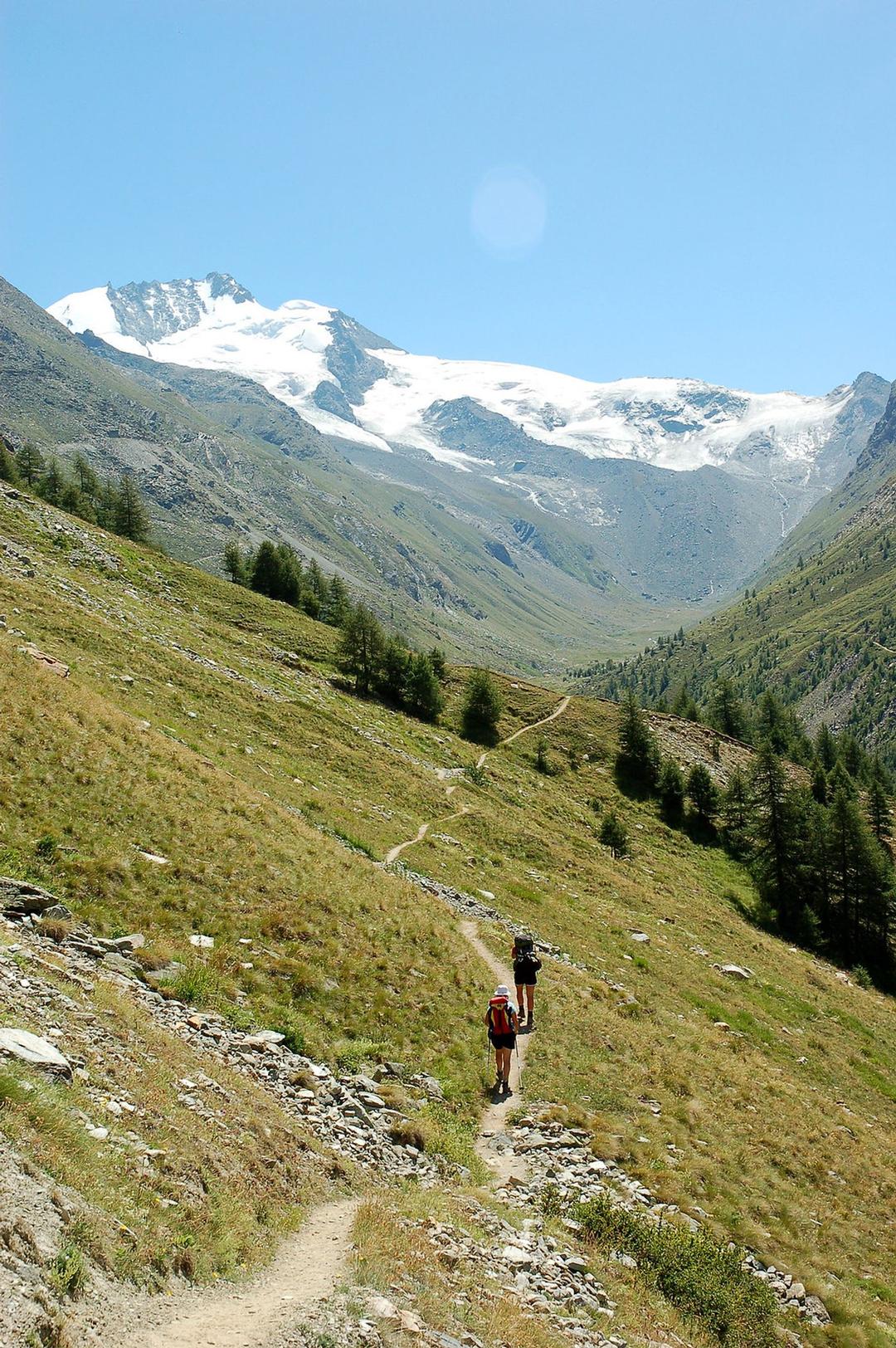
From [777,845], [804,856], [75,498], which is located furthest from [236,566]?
[804,856]

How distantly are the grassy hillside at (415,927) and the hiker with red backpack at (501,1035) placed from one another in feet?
2.18

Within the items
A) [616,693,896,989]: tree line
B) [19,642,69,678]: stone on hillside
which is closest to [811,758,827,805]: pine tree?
[616,693,896,989]: tree line

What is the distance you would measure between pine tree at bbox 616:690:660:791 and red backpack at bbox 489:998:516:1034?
6173 centimetres

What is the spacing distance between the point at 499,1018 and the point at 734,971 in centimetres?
2795

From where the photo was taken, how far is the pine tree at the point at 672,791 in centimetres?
7494

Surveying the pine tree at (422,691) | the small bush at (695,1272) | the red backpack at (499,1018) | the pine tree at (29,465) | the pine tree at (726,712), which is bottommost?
the small bush at (695,1272)

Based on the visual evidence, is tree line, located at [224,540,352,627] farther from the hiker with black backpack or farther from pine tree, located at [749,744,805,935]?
the hiker with black backpack

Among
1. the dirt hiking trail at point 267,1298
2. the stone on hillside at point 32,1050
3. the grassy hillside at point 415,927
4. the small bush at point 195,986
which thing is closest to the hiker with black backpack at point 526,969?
the grassy hillside at point 415,927

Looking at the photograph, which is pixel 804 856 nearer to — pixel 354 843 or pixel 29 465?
pixel 354 843

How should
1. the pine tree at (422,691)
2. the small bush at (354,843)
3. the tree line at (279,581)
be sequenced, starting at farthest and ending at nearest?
the tree line at (279,581)
the pine tree at (422,691)
the small bush at (354,843)

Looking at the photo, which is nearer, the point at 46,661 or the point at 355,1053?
the point at 355,1053

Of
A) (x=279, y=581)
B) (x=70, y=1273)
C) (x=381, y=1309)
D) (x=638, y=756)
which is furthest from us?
(x=279, y=581)

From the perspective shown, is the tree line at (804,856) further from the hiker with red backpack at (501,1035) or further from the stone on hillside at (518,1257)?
the stone on hillside at (518,1257)

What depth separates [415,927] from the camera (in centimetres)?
2502
